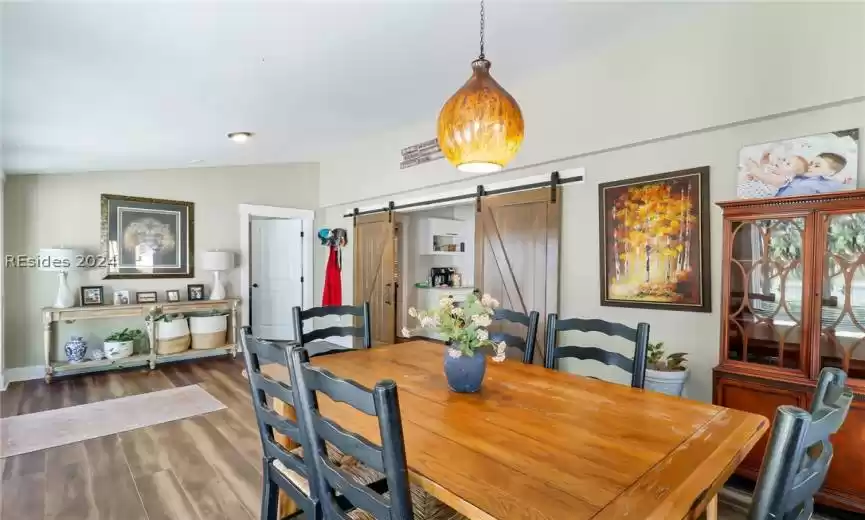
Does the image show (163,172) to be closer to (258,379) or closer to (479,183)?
(479,183)

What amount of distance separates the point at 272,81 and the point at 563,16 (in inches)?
80.3

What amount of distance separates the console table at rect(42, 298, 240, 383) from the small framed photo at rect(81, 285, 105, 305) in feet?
0.56

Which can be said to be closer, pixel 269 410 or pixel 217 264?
pixel 269 410

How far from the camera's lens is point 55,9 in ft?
6.30

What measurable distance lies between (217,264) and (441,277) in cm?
314

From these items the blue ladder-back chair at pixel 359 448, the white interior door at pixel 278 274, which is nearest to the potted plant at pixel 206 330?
the white interior door at pixel 278 274

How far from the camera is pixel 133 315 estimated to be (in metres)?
5.01

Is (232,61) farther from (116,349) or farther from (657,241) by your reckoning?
(116,349)

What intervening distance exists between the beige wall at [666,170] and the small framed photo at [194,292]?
4.21m

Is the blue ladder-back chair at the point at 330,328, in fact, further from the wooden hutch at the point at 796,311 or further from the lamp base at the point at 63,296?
the lamp base at the point at 63,296

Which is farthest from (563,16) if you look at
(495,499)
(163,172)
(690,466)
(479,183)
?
(163,172)

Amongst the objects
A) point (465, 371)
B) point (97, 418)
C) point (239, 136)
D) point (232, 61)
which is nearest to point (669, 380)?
point (465, 371)

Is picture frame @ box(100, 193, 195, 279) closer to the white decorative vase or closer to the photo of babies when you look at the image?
the white decorative vase

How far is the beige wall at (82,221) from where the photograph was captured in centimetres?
450
